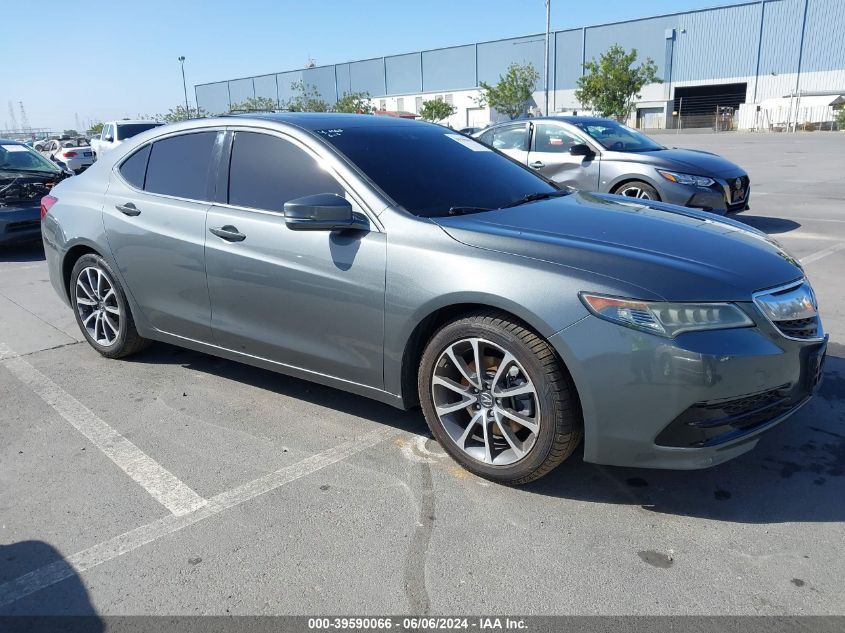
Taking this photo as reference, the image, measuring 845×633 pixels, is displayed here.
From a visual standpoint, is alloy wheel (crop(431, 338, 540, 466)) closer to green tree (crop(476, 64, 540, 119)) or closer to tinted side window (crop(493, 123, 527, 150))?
tinted side window (crop(493, 123, 527, 150))

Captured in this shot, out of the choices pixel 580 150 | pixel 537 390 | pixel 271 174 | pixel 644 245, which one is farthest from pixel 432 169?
pixel 580 150

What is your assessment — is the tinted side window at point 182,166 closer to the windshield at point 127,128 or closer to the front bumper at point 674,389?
the front bumper at point 674,389

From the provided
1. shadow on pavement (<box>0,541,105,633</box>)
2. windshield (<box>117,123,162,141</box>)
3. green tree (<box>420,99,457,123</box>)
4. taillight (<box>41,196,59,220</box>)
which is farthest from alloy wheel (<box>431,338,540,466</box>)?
green tree (<box>420,99,457,123</box>)

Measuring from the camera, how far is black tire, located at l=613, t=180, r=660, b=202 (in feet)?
28.6

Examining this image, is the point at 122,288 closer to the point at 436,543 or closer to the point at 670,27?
the point at 436,543

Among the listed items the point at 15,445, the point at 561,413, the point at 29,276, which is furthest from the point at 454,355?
the point at 29,276

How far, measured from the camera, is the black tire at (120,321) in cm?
472

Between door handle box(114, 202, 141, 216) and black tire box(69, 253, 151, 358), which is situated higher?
door handle box(114, 202, 141, 216)

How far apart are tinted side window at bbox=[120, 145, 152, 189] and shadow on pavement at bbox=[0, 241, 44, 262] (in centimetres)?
543

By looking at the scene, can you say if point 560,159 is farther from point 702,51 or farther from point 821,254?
point 702,51

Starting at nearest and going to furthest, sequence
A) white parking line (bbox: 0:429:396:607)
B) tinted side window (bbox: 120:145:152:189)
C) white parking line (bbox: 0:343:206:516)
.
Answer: white parking line (bbox: 0:429:396:607)
white parking line (bbox: 0:343:206:516)
tinted side window (bbox: 120:145:152:189)

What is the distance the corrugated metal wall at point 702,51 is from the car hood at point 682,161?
52507mm

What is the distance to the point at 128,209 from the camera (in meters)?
4.53

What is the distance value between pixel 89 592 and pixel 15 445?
5.24ft
